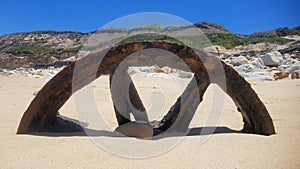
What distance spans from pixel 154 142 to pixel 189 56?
2.64 feet

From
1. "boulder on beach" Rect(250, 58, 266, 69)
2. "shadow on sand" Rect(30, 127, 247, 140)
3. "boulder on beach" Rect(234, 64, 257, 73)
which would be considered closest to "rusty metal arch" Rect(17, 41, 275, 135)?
"shadow on sand" Rect(30, 127, 247, 140)

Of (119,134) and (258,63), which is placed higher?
(258,63)

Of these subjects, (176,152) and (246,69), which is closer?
(176,152)

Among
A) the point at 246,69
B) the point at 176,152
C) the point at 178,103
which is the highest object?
the point at 246,69

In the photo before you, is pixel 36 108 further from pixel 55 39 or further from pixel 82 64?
pixel 55 39

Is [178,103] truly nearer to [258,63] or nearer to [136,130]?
[136,130]

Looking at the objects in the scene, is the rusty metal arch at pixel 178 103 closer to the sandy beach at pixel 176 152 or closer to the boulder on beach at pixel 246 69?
the sandy beach at pixel 176 152

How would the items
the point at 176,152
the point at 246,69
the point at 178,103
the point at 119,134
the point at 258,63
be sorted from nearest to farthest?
the point at 176,152 → the point at 119,134 → the point at 178,103 → the point at 246,69 → the point at 258,63

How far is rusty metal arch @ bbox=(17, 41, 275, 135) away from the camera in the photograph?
2.41 meters

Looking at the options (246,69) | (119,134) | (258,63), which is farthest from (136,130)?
(258,63)

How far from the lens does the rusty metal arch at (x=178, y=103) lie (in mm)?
2414

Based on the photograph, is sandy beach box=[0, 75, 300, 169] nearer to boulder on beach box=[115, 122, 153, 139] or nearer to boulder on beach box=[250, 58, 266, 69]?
boulder on beach box=[115, 122, 153, 139]

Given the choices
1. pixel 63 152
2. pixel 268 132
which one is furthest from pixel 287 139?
pixel 63 152

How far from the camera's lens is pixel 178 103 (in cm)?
280
